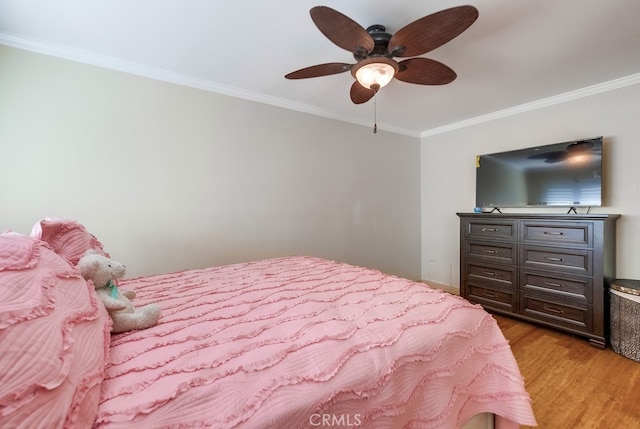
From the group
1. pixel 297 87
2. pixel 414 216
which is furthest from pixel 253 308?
pixel 414 216

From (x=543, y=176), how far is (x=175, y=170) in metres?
3.61

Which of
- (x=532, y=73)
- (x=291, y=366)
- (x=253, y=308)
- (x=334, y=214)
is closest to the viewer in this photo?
(x=291, y=366)

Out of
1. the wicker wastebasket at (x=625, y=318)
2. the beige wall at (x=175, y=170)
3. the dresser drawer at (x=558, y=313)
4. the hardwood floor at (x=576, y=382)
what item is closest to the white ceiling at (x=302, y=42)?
the beige wall at (x=175, y=170)

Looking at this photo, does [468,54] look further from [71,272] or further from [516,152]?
[71,272]

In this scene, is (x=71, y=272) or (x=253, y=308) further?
(x=253, y=308)

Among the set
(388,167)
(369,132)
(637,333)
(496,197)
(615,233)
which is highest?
(369,132)

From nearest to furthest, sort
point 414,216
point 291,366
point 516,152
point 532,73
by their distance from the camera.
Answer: point 291,366 → point 532,73 → point 516,152 → point 414,216

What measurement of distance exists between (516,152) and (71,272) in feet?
12.2

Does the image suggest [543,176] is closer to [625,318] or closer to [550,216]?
[550,216]

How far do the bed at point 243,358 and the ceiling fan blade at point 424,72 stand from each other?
1.46 meters

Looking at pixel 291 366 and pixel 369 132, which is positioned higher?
pixel 369 132

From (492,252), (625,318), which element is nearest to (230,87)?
(492,252)

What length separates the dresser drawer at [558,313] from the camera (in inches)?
91.2

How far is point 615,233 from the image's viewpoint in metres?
2.49
